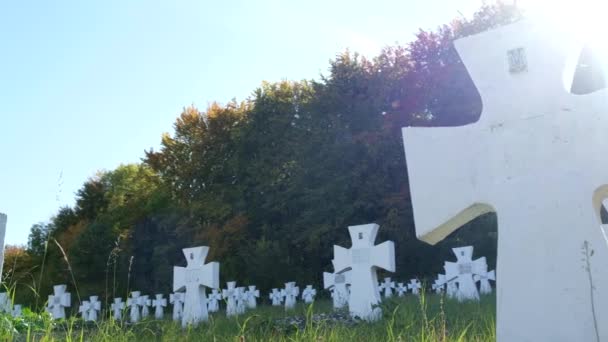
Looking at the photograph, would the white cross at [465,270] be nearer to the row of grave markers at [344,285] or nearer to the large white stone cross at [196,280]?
the row of grave markers at [344,285]

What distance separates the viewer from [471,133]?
12.0 feet

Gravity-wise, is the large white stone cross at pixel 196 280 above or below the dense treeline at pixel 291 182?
below

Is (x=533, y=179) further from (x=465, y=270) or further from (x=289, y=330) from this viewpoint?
(x=465, y=270)

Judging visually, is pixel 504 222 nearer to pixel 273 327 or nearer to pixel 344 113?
pixel 273 327

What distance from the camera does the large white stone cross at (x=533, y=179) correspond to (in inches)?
125

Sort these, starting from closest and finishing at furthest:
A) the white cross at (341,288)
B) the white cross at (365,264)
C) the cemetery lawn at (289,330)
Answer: the cemetery lawn at (289,330)
the white cross at (365,264)
the white cross at (341,288)

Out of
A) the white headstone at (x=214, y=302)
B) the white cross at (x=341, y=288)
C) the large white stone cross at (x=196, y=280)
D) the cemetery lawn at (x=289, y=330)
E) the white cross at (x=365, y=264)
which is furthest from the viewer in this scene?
the white headstone at (x=214, y=302)

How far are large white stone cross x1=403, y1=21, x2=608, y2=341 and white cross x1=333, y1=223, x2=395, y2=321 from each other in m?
5.59

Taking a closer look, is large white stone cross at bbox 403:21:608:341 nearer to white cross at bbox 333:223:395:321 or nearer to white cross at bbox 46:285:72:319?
white cross at bbox 333:223:395:321

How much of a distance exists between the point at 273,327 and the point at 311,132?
52.8 feet

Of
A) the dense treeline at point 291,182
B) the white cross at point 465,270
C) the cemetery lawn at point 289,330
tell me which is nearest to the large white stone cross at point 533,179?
the cemetery lawn at point 289,330

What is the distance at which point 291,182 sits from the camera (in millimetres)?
21516

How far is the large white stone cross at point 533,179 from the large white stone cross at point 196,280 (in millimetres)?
7787

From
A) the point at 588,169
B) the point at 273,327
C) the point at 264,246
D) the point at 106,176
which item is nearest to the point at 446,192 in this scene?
the point at 588,169
